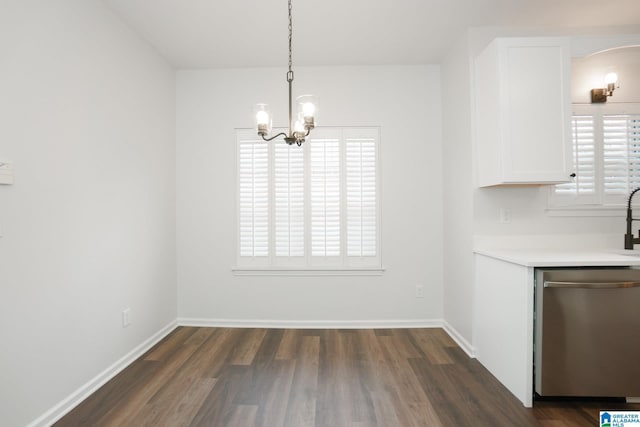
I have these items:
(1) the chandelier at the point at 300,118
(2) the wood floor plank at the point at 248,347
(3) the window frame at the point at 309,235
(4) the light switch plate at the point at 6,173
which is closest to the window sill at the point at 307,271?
(3) the window frame at the point at 309,235

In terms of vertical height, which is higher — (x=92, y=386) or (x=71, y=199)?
(x=71, y=199)

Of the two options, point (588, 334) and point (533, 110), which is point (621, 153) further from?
point (588, 334)

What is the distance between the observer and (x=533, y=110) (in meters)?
2.38

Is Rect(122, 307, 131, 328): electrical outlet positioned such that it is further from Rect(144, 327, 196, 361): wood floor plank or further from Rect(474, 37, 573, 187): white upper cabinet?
Rect(474, 37, 573, 187): white upper cabinet

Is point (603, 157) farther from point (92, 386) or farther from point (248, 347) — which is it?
point (92, 386)

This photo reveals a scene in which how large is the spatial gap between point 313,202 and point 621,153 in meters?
2.90

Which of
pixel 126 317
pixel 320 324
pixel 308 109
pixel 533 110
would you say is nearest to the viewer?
pixel 308 109

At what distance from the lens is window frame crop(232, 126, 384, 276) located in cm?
352

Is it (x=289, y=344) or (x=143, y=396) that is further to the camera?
(x=289, y=344)

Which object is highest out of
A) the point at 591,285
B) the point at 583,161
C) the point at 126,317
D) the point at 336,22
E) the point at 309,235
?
the point at 336,22

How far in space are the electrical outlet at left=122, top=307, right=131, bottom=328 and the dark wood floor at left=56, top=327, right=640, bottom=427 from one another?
359 mm

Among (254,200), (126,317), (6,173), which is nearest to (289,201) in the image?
(254,200)

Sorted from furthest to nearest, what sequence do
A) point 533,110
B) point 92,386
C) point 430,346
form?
point 430,346 < point 533,110 < point 92,386

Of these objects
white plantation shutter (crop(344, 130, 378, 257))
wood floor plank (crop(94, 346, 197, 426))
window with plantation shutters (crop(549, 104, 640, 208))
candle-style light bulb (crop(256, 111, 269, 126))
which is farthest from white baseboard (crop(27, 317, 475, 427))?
candle-style light bulb (crop(256, 111, 269, 126))
